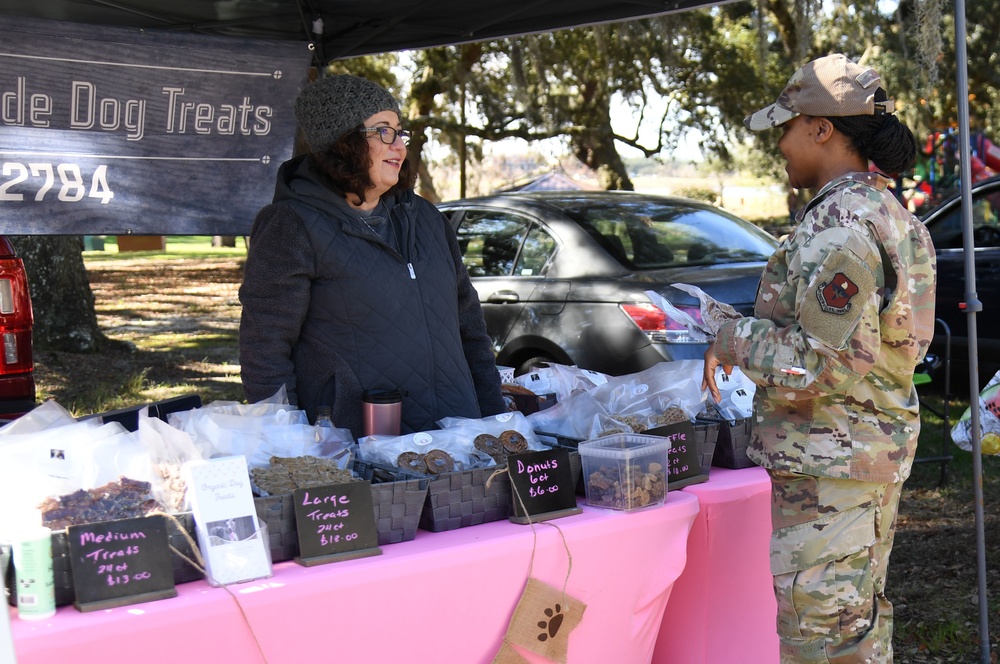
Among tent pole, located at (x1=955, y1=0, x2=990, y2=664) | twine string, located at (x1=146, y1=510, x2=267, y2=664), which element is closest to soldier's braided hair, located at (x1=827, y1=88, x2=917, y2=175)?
tent pole, located at (x1=955, y1=0, x2=990, y2=664)

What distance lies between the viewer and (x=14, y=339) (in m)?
3.81

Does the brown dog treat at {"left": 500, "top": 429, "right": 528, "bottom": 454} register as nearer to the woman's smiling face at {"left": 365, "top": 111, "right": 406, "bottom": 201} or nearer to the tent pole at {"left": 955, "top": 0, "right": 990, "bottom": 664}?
the woman's smiling face at {"left": 365, "top": 111, "right": 406, "bottom": 201}

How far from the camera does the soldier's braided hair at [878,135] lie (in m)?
2.02

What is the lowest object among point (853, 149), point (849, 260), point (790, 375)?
point (790, 375)

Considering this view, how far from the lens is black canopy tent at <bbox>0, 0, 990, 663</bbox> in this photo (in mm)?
3195

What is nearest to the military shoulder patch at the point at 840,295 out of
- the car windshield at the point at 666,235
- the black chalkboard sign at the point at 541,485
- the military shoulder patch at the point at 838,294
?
the military shoulder patch at the point at 838,294

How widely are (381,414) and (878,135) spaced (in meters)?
1.23

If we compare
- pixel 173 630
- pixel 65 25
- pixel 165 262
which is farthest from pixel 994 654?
pixel 165 262

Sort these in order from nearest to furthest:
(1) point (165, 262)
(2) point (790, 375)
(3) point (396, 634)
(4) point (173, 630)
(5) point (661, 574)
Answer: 1. (4) point (173, 630)
2. (3) point (396, 634)
3. (2) point (790, 375)
4. (5) point (661, 574)
5. (1) point (165, 262)

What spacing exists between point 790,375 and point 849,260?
0.25m

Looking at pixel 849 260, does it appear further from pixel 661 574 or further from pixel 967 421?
pixel 967 421

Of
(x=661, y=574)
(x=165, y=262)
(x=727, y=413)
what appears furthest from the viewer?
(x=165, y=262)

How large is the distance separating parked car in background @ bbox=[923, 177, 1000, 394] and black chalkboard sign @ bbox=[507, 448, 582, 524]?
487 cm

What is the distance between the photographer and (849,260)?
1875 millimetres
